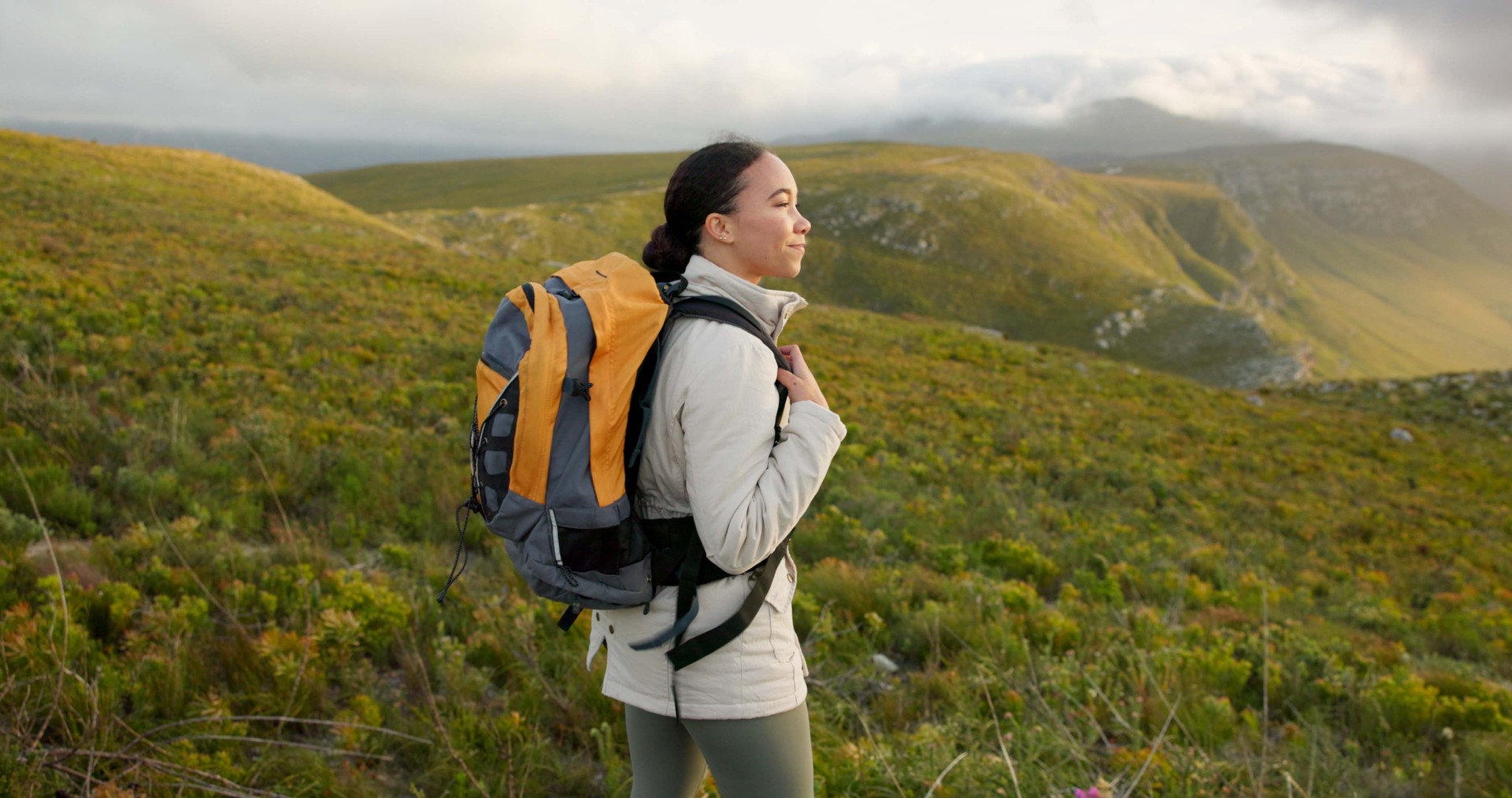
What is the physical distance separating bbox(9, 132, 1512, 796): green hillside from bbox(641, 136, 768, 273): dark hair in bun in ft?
5.81

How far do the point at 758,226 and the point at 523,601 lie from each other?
3322 mm

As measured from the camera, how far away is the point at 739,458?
170 centimetres

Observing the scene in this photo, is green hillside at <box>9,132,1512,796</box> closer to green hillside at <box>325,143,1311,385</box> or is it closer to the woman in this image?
the woman

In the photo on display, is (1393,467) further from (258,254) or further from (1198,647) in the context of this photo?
(258,254)

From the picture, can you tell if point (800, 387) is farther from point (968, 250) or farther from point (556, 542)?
point (968, 250)

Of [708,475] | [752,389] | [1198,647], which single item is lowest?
[1198,647]

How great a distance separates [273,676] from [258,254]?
18.1 metres

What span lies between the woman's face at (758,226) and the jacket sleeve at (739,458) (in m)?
0.29

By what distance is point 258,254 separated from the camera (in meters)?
18.4

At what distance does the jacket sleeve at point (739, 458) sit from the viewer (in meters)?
1.71

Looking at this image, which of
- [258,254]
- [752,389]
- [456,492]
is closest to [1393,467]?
[456,492]

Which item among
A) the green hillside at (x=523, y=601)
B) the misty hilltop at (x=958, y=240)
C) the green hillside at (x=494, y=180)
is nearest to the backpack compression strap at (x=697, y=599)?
the green hillside at (x=523, y=601)

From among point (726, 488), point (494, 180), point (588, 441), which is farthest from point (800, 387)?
point (494, 180)

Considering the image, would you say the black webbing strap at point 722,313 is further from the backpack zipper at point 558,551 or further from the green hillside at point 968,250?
the green hillside at point 968,250
